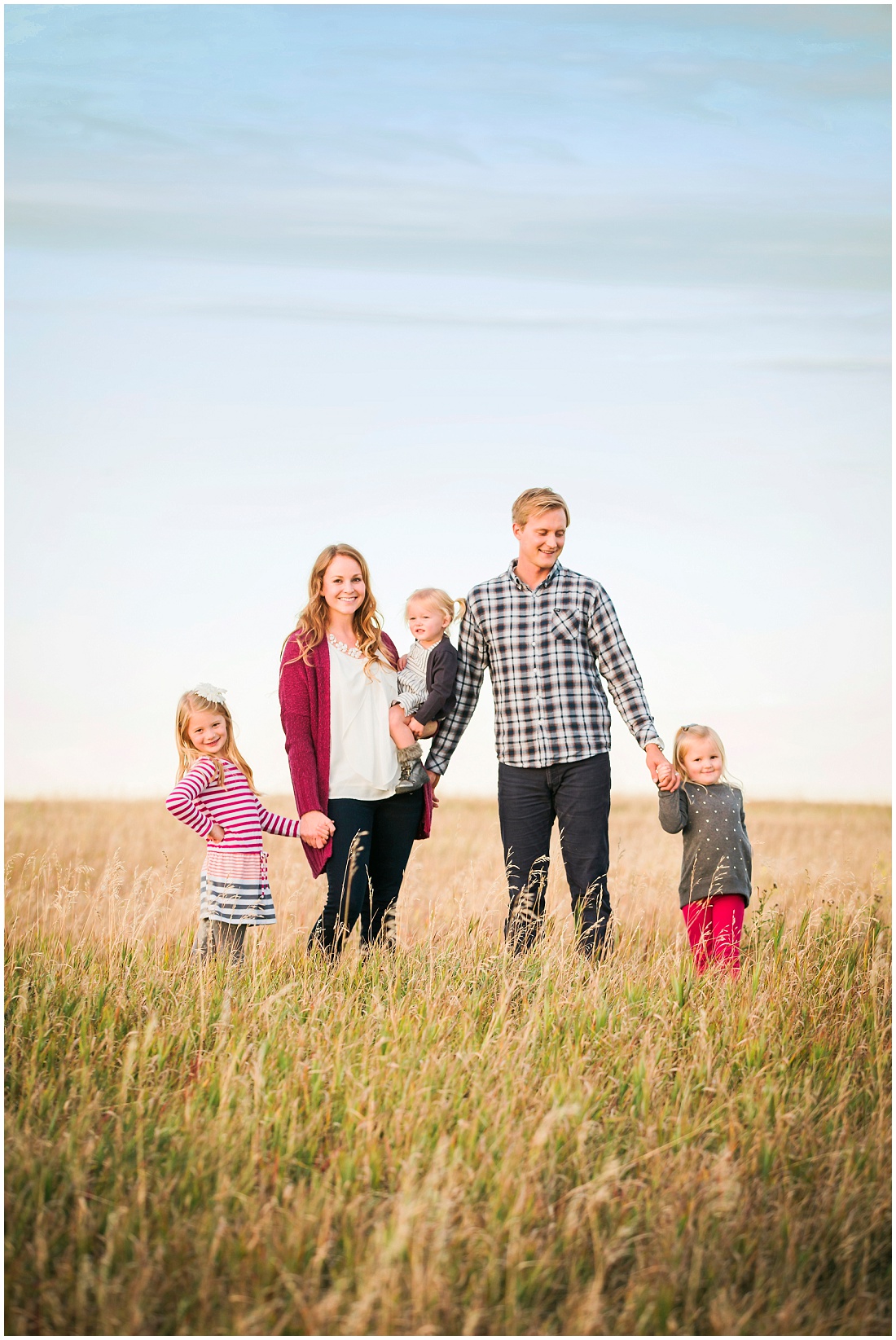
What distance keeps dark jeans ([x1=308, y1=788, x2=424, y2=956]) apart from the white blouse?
3.9 inches

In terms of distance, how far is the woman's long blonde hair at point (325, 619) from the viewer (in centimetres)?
579

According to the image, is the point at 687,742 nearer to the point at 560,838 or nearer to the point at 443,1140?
the point at 560,838

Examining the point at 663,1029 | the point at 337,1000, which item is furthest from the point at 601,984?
the point at 337,1000

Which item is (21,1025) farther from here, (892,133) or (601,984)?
(892,133)

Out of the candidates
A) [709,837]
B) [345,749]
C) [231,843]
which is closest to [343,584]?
[345,749]

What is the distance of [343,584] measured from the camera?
5.75 metres

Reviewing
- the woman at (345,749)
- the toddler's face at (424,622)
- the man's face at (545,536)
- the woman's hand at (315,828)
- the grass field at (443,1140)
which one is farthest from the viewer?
the toddler's face at (424,622)

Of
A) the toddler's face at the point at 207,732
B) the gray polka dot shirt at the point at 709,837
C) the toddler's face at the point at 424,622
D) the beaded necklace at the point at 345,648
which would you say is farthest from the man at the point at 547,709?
the toddler's face at the point at 207,732

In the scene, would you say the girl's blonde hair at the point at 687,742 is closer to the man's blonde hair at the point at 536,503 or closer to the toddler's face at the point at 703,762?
the toddler's face at the point at 703,762

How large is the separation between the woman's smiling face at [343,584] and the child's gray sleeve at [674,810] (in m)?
1.94

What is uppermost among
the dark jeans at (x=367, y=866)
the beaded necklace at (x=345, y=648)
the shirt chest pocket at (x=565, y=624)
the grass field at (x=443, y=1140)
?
the shirt chest pocket at (x=565, y=624)

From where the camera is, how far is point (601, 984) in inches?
210

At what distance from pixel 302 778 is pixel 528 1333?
9.72 ft

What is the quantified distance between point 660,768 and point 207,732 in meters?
2.38
